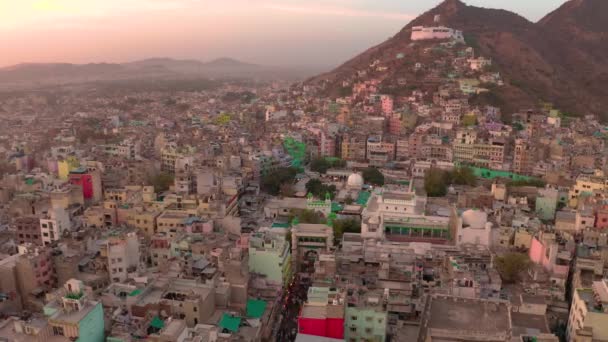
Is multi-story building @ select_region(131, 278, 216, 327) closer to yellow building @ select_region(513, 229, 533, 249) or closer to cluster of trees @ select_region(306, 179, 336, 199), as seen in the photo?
yellow building @ select_region(513, 229, 533, 249)

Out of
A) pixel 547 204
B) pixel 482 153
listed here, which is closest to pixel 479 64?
pixel 482 153

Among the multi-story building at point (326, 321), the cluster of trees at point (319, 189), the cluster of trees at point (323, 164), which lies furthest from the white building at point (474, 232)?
the cluster of trees at point (323, 164)

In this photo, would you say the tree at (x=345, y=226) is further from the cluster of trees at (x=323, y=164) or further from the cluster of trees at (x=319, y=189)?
the cluster of trees at (x=323, y=164)

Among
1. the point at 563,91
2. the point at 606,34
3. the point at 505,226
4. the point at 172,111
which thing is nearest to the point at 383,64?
the point at 563,91

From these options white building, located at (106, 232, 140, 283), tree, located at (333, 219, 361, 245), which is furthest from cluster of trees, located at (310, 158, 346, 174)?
white building, located at (106, 232, 140, 283)

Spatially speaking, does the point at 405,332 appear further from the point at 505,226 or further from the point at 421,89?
the point at 421,89

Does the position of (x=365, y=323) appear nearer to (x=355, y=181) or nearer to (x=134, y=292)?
(x=134, y=292)
